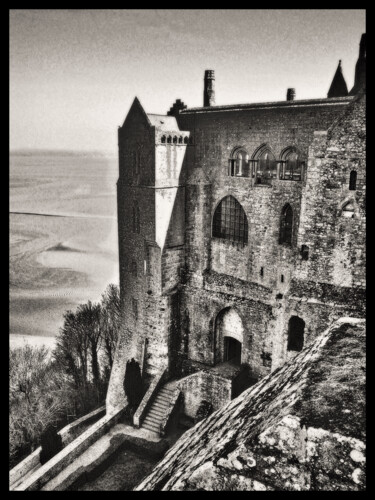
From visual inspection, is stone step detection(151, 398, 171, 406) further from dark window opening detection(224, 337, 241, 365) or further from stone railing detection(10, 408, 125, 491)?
dark window opening detection(224, 337, 241, 365)

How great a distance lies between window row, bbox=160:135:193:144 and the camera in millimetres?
15875

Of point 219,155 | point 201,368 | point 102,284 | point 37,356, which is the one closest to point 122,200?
point 219,155

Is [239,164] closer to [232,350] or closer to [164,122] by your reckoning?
[164,122]

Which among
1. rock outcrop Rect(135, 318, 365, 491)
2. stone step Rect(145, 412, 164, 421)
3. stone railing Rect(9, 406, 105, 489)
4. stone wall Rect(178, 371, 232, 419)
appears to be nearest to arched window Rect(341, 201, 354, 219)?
stone wall Rect(178, 371, 232, 419)

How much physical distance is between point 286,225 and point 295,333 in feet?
13.2

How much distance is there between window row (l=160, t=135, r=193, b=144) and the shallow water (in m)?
13.9

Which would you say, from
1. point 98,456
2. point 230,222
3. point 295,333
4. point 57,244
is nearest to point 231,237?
point 230,222

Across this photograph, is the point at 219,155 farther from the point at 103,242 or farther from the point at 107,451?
the point at 103,242

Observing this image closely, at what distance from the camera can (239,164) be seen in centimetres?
1595

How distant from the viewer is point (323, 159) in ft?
38.4

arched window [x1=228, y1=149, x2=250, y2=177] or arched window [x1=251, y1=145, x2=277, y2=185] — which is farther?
arched window [x1=228, y1=149, x2=250, y2=177]

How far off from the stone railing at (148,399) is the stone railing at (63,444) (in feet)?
11.3

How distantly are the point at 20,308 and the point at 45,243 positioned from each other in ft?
34.2

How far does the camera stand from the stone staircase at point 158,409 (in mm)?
16344
